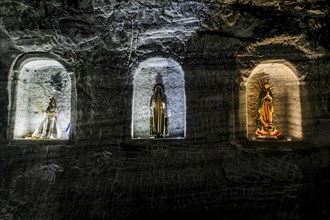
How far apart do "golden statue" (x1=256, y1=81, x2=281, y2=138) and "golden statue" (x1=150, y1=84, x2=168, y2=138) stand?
1655 millimetres

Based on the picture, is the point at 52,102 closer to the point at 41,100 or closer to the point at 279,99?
the point at 41,100

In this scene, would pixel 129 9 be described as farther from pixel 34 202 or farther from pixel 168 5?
pixel 34 202

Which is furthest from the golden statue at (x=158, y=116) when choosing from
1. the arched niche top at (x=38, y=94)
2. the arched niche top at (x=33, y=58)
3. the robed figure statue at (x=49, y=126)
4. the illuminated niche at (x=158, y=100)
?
the robed figure statue at (x=49, y=126)

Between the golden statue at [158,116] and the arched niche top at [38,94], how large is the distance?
1376 mm

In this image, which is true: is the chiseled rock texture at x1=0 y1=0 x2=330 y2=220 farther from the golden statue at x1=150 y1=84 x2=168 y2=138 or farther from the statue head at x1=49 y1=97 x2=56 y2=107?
the statue head at x1=49 y1=97 x2=56 y2=107

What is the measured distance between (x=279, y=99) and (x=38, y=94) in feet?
14.9

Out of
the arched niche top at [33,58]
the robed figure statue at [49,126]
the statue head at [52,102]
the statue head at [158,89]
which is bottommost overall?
the robed figure statue at [49,126]

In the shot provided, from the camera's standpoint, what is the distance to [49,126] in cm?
502

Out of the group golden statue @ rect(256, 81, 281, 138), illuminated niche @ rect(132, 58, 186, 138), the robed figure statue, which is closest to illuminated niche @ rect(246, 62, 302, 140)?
Answer: golden statue @ rect(256, 81, 281, 138)

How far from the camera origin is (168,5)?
4.74 m

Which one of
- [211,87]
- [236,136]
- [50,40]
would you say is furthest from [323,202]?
[50,40]

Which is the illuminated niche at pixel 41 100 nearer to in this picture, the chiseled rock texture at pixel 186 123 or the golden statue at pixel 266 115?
the chiseled rock texture at pixel 186 123

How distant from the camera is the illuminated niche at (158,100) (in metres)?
4.86

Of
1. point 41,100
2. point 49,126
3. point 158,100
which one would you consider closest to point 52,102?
point 41,100
